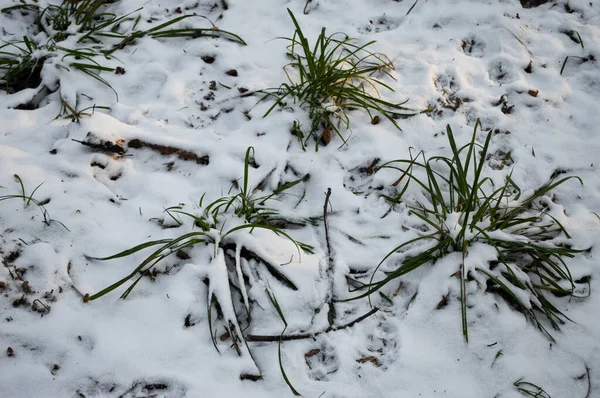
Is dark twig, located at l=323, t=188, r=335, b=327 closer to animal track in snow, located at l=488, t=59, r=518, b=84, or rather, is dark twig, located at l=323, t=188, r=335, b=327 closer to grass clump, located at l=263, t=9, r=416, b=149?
grass clump, located at l=263, t=9, r=416, b=149

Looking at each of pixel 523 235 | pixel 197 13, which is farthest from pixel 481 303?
pixel 197 13

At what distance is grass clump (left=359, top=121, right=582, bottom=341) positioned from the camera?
6.44 ft

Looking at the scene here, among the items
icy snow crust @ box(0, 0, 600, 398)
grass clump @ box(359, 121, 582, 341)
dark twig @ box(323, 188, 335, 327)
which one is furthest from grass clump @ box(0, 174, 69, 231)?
grass clump @ box(359, 121, 582, 341)

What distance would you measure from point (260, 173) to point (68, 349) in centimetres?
114

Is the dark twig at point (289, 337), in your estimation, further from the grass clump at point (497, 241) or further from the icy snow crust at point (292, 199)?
the grass clump at point (497, 241)

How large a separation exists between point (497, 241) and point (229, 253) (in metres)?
1.20

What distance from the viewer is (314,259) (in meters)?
2.09

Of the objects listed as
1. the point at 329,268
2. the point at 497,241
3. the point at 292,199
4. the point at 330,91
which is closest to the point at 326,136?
the point at 330,91

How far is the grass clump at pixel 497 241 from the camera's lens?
6.44 ft

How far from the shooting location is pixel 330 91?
2.55m

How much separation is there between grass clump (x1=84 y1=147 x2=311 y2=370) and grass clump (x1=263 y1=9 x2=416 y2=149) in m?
0.50

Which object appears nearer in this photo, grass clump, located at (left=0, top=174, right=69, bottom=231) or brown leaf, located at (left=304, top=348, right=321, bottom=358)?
brown leaf, located at (left=304, top=348, right=321, bottom=358)

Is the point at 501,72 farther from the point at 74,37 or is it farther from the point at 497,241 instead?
the point at 74,37

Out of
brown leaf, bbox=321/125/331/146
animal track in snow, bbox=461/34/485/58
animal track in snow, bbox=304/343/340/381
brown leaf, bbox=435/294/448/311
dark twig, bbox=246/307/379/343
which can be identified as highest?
animal track in snow, bbox=461/34/485/58
